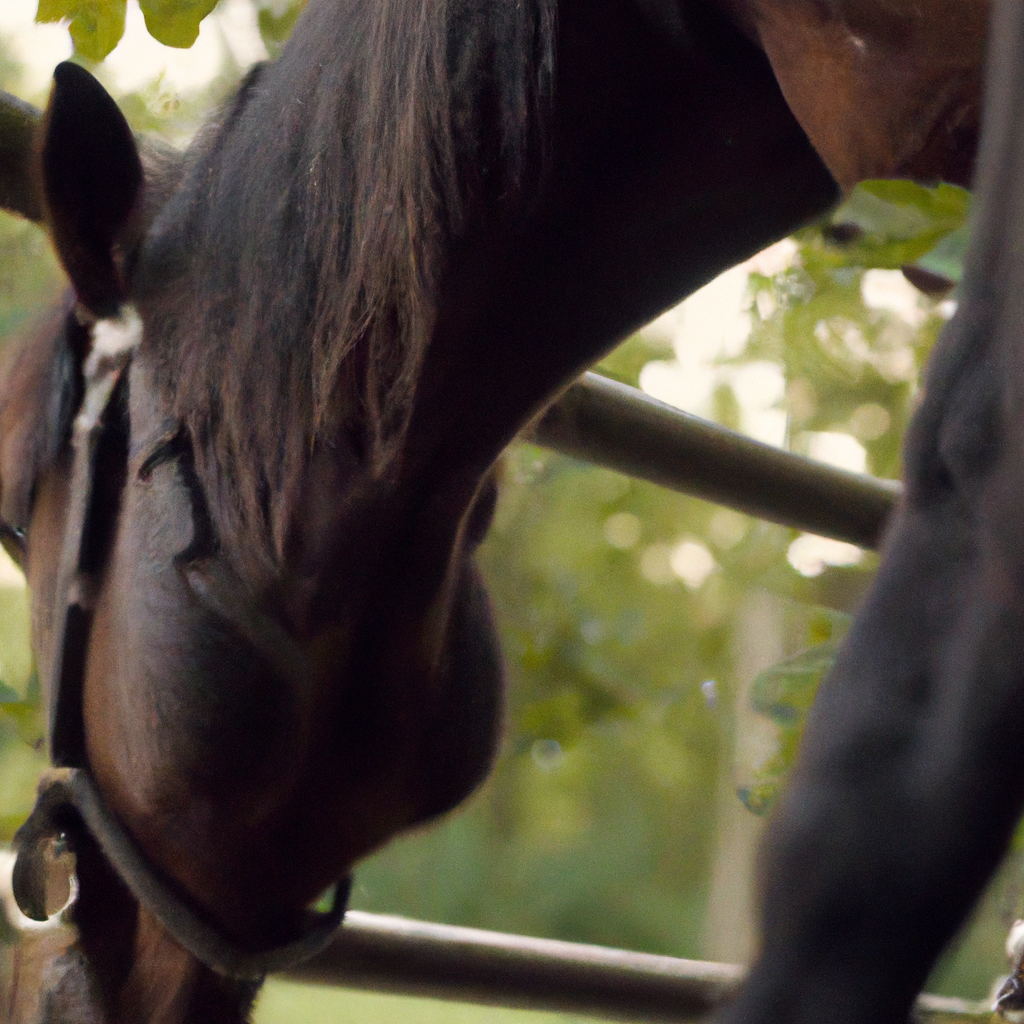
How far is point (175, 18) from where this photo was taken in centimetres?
74

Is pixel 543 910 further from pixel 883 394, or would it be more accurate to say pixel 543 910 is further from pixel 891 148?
pixel 891 148

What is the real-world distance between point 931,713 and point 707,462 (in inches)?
31.3

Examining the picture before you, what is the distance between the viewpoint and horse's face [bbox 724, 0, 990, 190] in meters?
0.39

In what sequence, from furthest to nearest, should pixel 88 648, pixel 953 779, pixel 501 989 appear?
pixel 501 989 < pixel 88 648 < pixel 953 779

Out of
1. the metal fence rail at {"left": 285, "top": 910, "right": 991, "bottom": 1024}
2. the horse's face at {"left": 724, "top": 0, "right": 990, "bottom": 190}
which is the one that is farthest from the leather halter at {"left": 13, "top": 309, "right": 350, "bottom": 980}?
the horse's face at {"left": 724, "top": 0, "right": 990, "bottom": 190}

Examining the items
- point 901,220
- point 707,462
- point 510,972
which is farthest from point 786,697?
point 901,220

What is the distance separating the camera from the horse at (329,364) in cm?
51

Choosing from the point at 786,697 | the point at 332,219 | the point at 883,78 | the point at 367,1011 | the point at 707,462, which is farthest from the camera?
the point at 367,1011

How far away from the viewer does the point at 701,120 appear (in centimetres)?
52

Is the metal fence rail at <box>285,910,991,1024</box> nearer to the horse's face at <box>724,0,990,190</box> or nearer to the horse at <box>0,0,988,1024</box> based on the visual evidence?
the horse at <box>0,0,988,1024</box>

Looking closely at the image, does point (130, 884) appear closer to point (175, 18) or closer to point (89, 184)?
point (89, 184)

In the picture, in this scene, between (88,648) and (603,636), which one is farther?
(603,636)

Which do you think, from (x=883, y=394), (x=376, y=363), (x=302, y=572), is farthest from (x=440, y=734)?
(x=883, y=394)

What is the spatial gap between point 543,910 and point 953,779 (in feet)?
21.5
